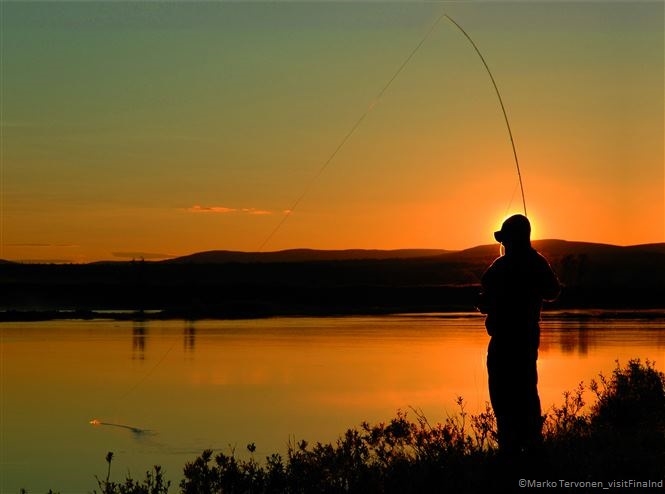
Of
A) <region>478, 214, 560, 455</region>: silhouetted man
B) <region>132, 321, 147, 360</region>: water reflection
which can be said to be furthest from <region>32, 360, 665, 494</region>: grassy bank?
<region>132, 321, 147, 360</region>: water reflection

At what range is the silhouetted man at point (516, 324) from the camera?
8656 mm

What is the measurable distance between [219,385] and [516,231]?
634 inches

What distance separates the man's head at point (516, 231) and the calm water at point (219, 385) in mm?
6250

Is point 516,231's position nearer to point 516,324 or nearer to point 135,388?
point 516,324

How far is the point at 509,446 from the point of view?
28.2 feet

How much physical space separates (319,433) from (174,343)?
68.6ft

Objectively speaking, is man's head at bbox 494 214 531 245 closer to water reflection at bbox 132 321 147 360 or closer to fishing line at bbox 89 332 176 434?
fishing line at bbox 89 332 176 434

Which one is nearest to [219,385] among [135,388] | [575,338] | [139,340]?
[135,388]

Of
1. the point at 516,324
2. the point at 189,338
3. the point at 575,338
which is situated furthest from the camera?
the point at 189,338

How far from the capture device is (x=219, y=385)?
78.9 ft

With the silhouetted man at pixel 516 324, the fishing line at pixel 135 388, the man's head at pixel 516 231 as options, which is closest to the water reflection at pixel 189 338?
the fishing line at pixel 135 388

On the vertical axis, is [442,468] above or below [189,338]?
below

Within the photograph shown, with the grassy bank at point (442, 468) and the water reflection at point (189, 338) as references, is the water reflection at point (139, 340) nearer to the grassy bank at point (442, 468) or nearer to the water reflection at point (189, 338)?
the water reflection at point (189, 338)

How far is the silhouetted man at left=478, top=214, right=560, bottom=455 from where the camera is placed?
866 cm
